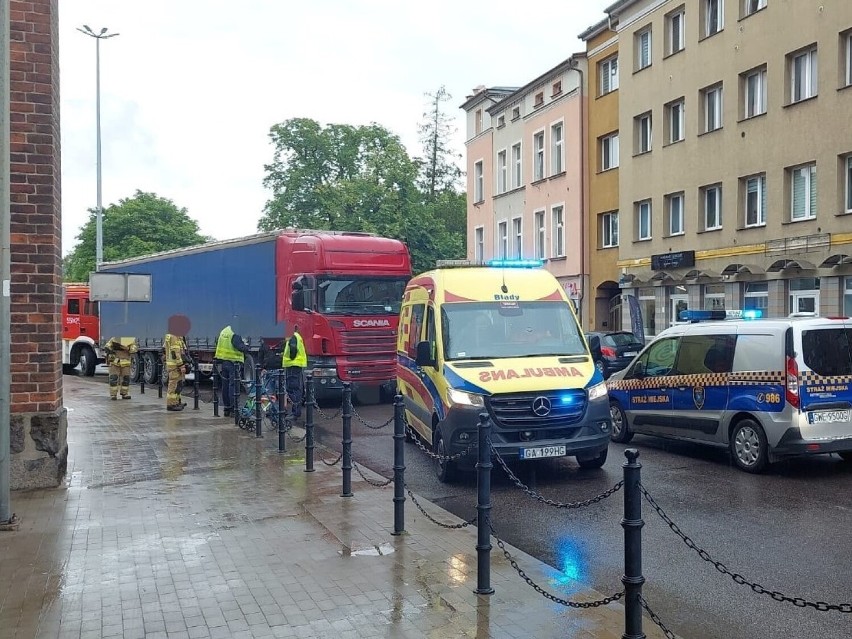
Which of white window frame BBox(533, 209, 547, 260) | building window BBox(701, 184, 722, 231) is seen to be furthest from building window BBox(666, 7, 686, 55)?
white window frame BBox(533, 209, 547, 260)

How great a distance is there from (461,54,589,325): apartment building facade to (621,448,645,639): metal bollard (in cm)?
3120

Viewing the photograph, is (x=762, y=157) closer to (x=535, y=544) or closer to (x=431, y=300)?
(x=431, y=300)

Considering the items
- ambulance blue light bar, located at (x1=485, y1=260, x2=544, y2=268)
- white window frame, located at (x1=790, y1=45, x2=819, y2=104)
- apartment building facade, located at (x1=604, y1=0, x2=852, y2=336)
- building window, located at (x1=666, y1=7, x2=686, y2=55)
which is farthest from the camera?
building window, located at (x1=666, y1=7, x2=686, y2=55)

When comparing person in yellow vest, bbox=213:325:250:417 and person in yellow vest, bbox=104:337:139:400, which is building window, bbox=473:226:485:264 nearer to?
person in yellow vest, bbox=104:337:139:400

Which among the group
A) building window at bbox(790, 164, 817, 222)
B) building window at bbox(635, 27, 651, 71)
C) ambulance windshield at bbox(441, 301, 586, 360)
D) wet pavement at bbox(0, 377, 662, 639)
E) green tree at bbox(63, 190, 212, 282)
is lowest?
wet pavement at bbox(0, 377, 662, 639)

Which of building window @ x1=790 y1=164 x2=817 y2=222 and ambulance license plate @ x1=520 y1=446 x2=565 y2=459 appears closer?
ambulance license plate @ x1=520 y1=446 x2=565 y2=459

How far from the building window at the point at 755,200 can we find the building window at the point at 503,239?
16.9 meters

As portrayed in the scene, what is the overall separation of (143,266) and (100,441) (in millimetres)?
14420

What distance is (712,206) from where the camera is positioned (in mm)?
27547

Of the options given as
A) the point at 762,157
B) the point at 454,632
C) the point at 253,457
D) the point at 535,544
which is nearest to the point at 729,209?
the point at 762,157

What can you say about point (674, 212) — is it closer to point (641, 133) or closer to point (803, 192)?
point (641, 133)

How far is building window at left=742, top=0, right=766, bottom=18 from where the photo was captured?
974 inches

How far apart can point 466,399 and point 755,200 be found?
62.4ft

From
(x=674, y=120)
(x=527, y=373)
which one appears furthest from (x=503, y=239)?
(x=527, y=373)
